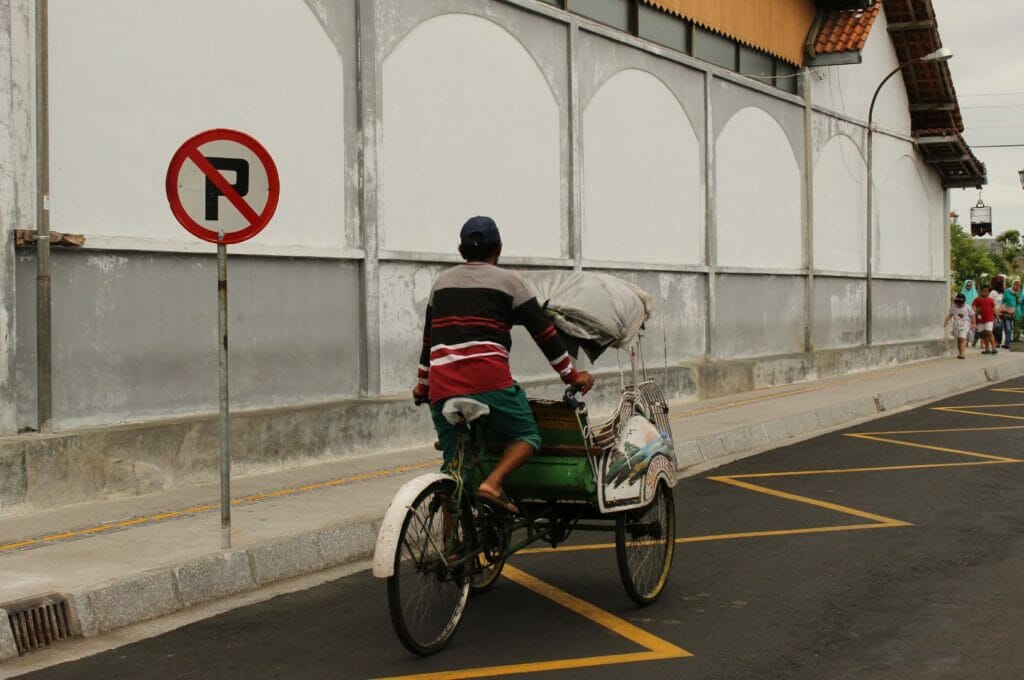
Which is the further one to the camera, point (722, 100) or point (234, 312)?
point (722, 100)

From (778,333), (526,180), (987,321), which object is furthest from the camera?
(987,321)

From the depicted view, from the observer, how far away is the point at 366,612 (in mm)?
6500

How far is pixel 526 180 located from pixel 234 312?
203 inches

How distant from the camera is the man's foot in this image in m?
5.83

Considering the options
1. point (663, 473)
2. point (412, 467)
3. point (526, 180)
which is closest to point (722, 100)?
point (526, 180)

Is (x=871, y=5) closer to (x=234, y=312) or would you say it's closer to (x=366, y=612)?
(x=234, y=312)

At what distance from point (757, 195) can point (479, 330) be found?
51.6 ft

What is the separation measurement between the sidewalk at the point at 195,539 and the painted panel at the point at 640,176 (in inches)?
181

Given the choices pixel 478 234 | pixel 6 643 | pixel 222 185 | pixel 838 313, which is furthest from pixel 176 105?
pixel 838 313

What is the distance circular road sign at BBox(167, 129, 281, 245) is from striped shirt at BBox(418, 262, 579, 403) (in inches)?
76.1

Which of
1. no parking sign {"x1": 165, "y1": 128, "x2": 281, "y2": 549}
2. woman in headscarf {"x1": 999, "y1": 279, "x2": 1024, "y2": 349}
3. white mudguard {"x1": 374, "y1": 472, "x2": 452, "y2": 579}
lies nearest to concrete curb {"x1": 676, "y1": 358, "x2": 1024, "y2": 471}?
no parking sign {"x1": 165, "y1": 128, "x2": 281, "y2": 549}

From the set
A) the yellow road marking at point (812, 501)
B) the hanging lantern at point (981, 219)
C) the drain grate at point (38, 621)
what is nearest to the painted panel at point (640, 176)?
the yellow road marking at point (812, 501)

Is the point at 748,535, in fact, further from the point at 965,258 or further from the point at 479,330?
the point at 965,258

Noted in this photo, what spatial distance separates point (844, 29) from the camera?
22469 mm
